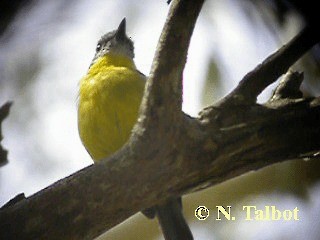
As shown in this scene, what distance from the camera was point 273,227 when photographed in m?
1.62

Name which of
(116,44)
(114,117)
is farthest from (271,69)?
(116,44)

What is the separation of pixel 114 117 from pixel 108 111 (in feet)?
0.10

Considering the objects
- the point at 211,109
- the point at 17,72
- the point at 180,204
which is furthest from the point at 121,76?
the point at 211,109

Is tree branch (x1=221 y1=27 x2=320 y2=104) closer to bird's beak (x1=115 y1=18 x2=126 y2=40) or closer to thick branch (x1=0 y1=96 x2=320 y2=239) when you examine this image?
thick branch (x1=0 y1=96 x2=320 y2=239)

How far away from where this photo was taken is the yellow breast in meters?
1.72

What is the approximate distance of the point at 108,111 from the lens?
174cm

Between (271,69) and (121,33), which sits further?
(121,33)

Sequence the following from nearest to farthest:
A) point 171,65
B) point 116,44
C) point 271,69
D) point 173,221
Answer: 1. point 171,65
2. point 271,69
3. point 173,221
4. point 116,44

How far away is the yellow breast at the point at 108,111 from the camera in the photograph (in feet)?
5.64

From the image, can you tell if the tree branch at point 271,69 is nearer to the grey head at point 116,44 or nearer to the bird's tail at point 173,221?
the bird's tail at point 173,221

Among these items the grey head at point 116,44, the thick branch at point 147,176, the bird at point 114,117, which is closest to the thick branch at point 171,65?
the thick branch at point 147,176

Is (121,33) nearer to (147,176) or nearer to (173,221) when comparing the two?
(173,221)

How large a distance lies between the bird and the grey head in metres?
0.24

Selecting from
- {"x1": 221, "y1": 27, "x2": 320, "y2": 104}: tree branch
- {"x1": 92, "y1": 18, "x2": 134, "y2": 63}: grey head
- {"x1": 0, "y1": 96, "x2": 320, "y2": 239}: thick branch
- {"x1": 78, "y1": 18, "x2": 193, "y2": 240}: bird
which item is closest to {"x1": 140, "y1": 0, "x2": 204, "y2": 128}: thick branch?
{"x1": 0, "y1": 96, "x2": 320, "y2": 239}: thick branch
